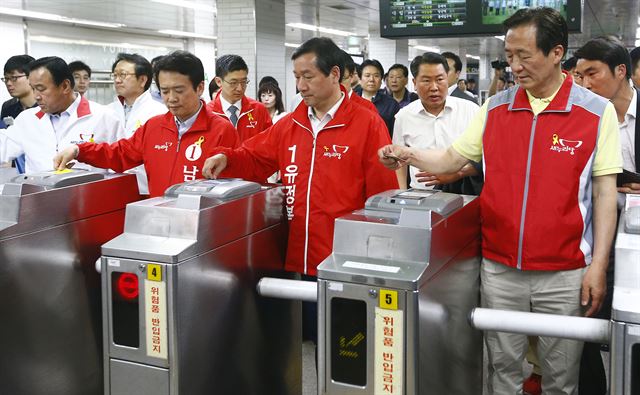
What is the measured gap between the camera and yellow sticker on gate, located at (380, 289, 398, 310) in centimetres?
149

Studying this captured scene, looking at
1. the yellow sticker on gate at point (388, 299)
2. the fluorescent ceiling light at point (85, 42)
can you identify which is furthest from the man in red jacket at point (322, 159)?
the fluorescent ceiling light at point (85, 42)

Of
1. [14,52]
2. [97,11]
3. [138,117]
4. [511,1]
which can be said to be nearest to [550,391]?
[138,117]

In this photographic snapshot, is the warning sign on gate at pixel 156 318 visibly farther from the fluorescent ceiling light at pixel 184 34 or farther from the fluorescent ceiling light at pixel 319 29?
the fluorescent ceiling light at pixel 184 34

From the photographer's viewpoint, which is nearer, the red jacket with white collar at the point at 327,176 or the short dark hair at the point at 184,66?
the red jacket with white collar at the point at 327,176

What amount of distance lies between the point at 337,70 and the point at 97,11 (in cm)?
1103

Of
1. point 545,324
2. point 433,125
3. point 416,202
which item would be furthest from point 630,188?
point 433,125

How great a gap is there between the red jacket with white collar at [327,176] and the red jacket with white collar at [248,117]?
6.45ft

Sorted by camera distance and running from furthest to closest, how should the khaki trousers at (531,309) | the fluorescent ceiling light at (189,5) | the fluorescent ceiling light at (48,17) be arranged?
the fluorescent ceiling light at (48,17), the fluorescent ceiling light at (189,5), the khaki trousers at (531,309)

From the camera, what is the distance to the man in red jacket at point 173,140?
2389 mm

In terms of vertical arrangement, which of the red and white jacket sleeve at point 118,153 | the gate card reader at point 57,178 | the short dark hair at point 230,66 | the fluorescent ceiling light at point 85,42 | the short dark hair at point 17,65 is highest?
the fluorescent ceiling light at point 85,42

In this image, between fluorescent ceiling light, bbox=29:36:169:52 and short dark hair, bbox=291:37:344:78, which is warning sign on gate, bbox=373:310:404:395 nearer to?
short dark hair, bbox=291:37:344:78

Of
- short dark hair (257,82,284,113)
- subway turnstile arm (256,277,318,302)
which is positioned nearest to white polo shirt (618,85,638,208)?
subway turnstile arm (256,277,318,302)

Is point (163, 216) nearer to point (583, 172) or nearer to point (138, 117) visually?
point (583, 172)

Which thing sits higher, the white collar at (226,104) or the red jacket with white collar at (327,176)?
the white collar at (226,104)
